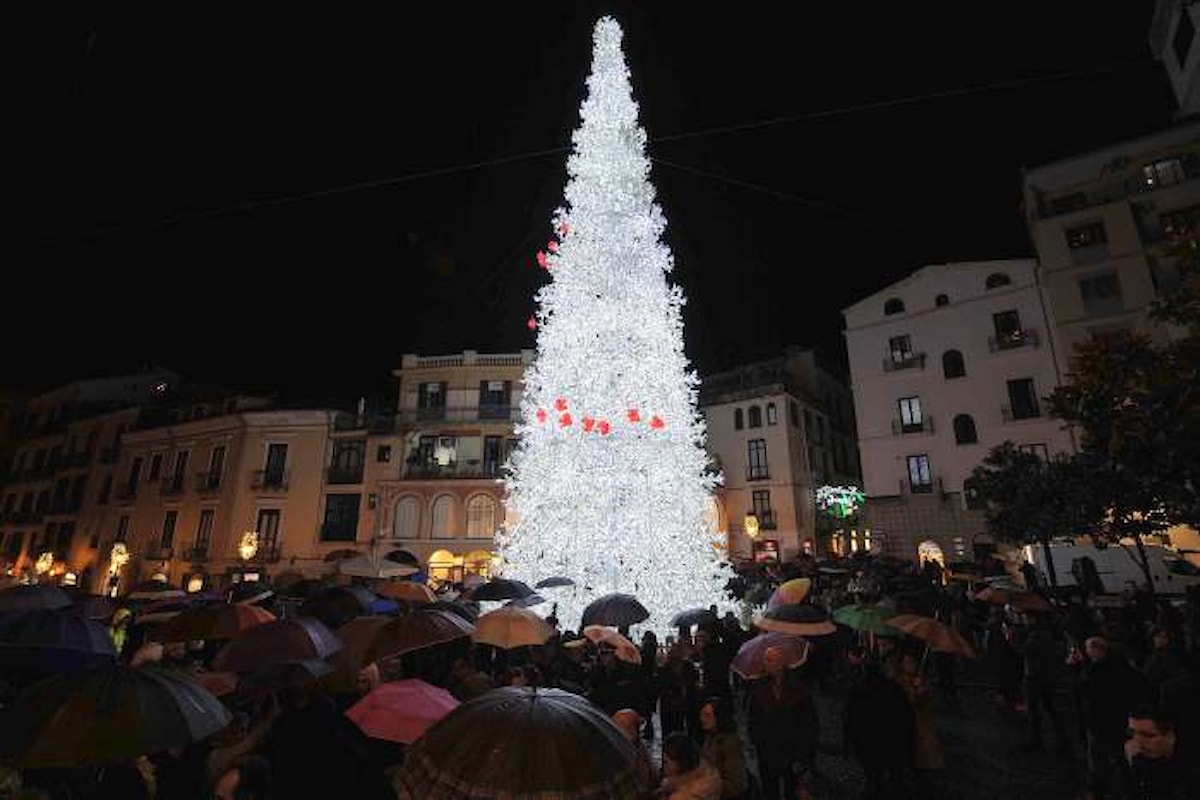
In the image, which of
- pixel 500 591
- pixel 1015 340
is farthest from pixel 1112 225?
pixel 500 591

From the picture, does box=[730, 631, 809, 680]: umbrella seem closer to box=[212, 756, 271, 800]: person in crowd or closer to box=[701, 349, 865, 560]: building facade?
box=[212, 756, 271, 800]: person in crowd

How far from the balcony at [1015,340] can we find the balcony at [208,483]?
4088 centimetres

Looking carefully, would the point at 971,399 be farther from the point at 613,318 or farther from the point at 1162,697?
the point at 1162,697

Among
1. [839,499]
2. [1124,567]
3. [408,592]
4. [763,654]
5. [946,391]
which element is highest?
[946,391]

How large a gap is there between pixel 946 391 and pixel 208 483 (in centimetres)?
3961

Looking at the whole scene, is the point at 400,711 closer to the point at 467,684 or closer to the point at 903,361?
the point at 467,684

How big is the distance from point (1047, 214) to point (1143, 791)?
32094 mm

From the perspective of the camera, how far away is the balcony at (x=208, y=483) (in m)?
33.6

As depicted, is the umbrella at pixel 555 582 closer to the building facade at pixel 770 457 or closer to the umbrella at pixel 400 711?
the umbrella at pixel 400 711

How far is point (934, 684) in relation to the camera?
11844mm

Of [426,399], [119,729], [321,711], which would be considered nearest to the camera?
[119,729]

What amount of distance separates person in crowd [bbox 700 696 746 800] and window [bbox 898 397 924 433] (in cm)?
2960

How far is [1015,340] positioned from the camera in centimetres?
2917

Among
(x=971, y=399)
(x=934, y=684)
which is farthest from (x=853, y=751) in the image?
(x=971, y=399)
